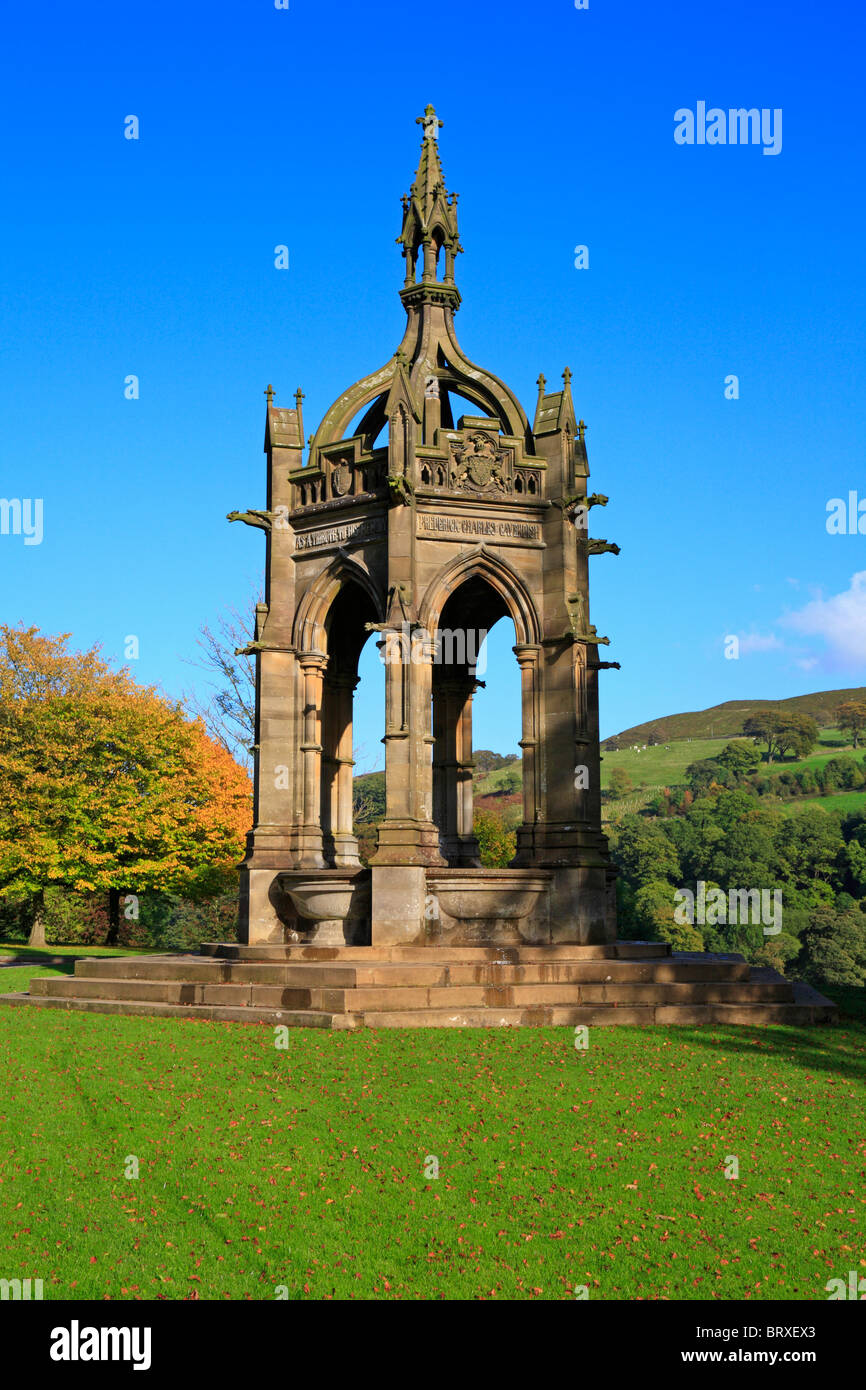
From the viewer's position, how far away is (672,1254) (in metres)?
7.37

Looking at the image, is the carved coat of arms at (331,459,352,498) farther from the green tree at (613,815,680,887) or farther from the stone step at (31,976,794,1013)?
the green tree at (613,815,680,887)

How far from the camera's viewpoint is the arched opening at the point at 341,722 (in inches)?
837

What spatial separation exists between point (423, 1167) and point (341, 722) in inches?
518

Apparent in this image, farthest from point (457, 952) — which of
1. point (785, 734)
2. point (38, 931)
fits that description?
point (785, 734)

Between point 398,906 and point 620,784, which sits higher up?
point 620,784

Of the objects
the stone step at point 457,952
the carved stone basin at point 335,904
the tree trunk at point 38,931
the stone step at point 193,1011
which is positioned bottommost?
the tree trunk at point 38,931

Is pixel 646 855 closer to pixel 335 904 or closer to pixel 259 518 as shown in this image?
pixel 259 518

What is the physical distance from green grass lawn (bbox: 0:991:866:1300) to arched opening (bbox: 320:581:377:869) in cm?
766

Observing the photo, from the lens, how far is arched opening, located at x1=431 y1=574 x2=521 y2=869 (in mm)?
21672

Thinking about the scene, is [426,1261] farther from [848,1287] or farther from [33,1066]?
[33,1066]

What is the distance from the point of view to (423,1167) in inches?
353

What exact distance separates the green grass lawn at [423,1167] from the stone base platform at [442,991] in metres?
0.97

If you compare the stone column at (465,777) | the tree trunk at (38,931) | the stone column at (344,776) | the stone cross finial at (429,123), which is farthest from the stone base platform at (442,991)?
the tree trunk at (38,931)

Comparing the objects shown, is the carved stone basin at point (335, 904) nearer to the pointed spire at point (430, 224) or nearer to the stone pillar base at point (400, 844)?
the stone pillar base at point (400, 844)
